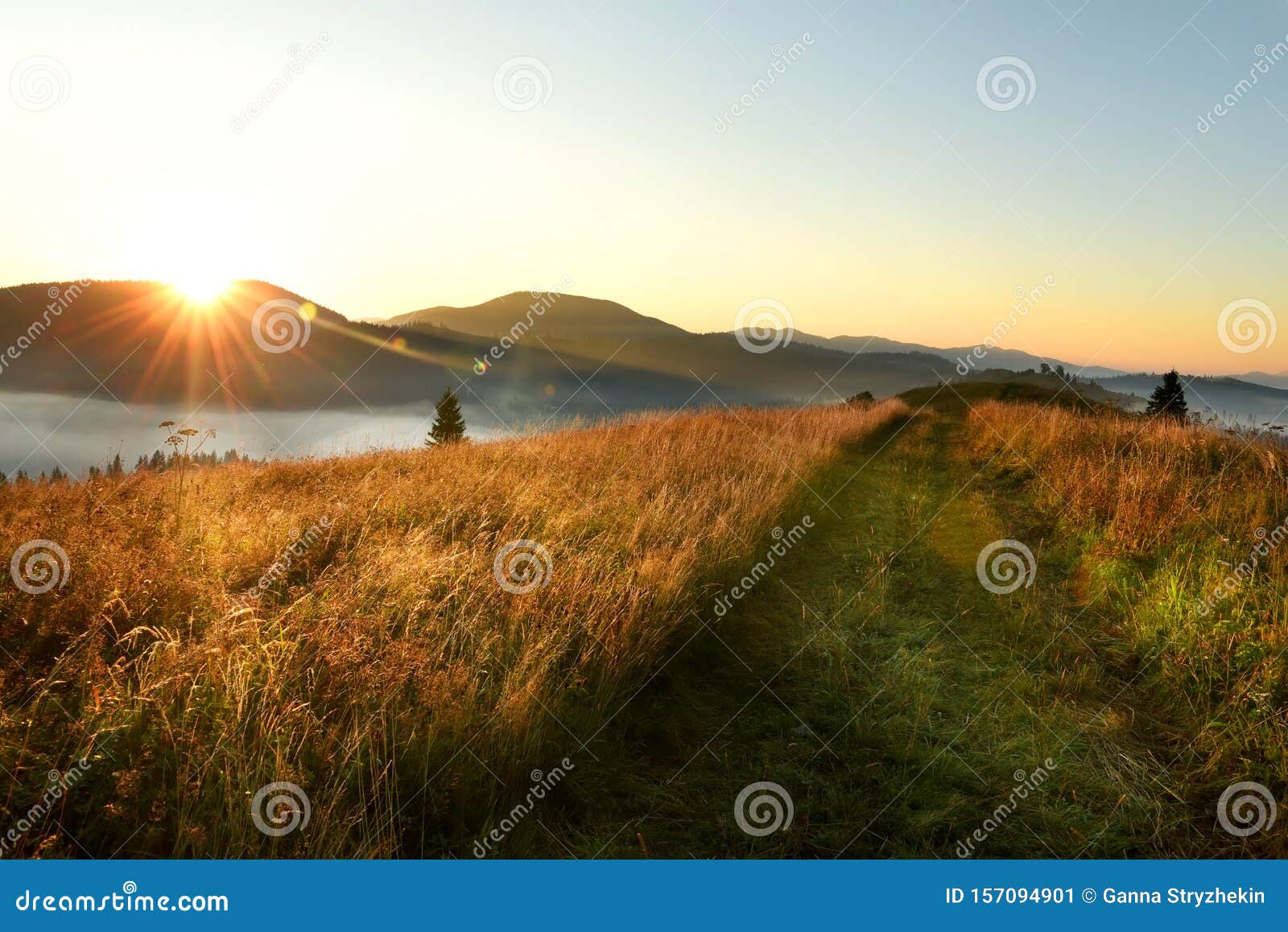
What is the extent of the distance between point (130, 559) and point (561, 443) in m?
7.21

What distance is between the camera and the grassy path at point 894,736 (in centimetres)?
315

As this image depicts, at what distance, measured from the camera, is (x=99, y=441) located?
6855 millimetres

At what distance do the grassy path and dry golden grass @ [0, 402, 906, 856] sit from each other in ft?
1.45

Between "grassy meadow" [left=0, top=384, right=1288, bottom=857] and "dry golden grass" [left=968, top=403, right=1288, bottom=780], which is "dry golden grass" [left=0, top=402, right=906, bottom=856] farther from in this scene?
"dry golden grass" [left=968, top=403, right=1288, bottom=780]

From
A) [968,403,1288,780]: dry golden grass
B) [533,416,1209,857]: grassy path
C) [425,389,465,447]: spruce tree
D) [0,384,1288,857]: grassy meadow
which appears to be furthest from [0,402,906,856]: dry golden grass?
[425,389,465,447]: spruce tree

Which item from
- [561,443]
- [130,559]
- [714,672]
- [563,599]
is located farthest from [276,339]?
[714,672]

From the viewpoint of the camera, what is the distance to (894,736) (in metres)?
3.98

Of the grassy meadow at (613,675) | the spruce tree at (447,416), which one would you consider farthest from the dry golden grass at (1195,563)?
the spruce tree at (447,416)

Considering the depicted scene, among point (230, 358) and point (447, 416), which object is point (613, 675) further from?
point (230, 358)

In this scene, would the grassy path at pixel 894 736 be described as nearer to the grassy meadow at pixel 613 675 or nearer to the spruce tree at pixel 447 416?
the grassy meadow at pixel 613 675

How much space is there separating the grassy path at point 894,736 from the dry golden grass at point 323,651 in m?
0.44

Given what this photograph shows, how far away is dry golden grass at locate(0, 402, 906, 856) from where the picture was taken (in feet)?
8.48

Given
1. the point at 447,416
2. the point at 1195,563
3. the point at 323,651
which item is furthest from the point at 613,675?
the point at 447,416

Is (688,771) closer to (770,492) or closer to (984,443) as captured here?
(770,492)
